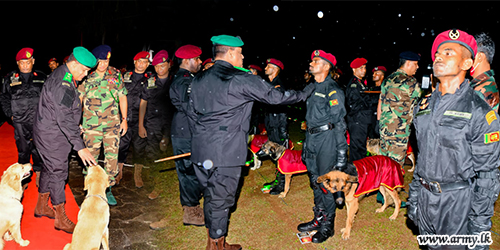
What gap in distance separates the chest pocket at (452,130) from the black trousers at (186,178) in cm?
330

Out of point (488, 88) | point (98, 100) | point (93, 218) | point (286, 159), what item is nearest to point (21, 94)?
point (98, 100)

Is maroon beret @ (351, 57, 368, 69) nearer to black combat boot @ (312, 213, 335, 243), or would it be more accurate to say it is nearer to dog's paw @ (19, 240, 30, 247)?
black combat boot @ (312, 213, 335, 243)

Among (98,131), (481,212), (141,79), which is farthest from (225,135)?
(141,79)

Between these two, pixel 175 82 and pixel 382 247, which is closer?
pixel 382 247

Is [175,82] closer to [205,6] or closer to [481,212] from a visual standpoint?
[481,212]

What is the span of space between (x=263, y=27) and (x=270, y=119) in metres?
9.46

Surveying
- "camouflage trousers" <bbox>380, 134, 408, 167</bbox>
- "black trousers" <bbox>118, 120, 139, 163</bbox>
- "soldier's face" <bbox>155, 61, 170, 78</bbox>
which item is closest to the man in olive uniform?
"soldier's face" <bbox>155, 61, 170, 78</bbox>

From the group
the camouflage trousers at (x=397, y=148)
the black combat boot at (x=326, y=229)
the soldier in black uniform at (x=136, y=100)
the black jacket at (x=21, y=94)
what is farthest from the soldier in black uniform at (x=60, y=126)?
the camouflage trousers at (x=397, y=148)

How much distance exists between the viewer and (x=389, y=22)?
A: 424 inches

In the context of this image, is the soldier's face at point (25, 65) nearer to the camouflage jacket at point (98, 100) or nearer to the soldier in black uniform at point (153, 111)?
the camouflage jacket at point (98, 100)

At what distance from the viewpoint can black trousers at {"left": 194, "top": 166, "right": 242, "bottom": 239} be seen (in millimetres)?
3549

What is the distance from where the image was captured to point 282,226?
4.57m

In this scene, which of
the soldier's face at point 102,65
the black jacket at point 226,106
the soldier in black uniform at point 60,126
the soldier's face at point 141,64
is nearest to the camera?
the black jacket at point 226,106

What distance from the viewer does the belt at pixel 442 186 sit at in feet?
8.19
